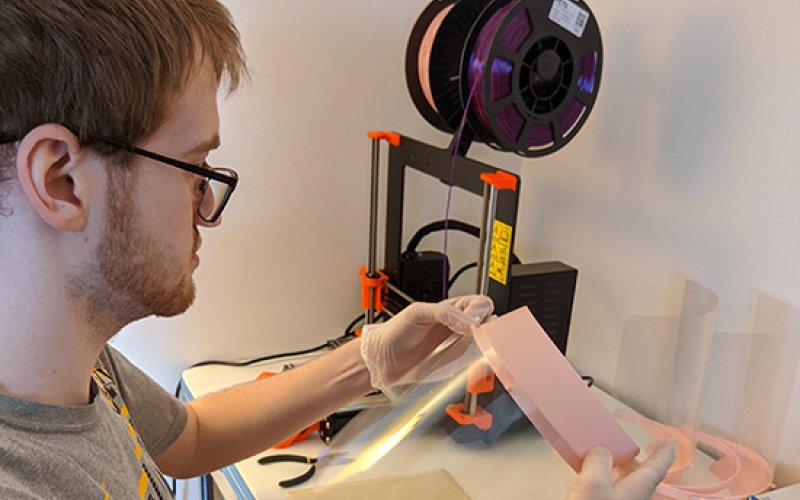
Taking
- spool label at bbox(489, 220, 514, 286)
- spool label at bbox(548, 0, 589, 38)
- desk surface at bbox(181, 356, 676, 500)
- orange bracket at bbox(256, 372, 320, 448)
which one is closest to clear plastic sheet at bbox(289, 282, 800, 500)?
desk surface at bbox(181, 356, 676, 500)

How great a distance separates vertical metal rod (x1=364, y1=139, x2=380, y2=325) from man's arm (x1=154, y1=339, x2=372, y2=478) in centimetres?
35

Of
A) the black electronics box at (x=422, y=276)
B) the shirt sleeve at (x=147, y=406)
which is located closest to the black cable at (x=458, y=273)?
the black electronics box at (x=422, y=276)

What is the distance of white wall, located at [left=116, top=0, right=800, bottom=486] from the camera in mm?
1057

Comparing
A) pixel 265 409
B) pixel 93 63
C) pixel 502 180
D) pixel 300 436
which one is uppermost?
pixel 93 63

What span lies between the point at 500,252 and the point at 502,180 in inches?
4.6

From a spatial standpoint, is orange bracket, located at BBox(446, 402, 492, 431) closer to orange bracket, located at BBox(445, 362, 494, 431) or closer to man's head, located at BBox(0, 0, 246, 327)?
orange bracket, located at BBox(445, 362, 494, 431)

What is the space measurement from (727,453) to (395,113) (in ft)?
2.89

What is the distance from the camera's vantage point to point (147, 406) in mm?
926

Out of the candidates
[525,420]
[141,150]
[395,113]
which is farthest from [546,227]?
[141,150]

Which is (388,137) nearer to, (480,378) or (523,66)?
(523,66)

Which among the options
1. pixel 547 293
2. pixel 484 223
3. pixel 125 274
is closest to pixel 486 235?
pixel 484 223

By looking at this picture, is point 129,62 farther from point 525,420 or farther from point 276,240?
point 276,240

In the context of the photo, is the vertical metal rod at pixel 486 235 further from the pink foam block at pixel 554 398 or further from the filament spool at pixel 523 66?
the pink foam block at pixel 554 398

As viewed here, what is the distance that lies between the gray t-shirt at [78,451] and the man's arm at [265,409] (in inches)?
4.8
